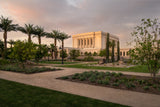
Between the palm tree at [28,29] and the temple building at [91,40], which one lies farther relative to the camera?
the temple building at [91,40]

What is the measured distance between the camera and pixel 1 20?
33.3 meters

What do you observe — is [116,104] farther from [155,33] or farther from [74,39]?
[74,39]

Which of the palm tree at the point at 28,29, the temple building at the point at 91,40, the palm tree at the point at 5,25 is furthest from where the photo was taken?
the temple building at the point at 91,40

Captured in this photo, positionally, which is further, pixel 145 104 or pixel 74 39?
pixel 74 39

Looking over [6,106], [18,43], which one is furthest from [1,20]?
[6,106]

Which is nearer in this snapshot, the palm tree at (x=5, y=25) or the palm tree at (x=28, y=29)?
the palm tree at (x=5, y=25)

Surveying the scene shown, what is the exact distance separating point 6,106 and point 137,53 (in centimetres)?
840

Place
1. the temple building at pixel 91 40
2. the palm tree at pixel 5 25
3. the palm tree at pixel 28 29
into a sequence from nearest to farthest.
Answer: the palm tree at pixel 5 25 → the palm tree at pixel 28 29 → the temple building at pixel 91 40

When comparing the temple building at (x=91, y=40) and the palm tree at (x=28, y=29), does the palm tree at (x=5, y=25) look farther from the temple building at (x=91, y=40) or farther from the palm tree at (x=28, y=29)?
the temple building at (x=91, y=40)

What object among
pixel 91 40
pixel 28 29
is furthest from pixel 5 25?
pixel 91 40

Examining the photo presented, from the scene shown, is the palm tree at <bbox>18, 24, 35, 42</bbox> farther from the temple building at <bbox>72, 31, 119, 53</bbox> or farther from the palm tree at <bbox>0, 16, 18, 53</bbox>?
the temple building at <bbox>72, 31, 119, 53</bbox>

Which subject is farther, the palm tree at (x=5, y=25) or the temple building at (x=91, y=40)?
the temple building at (x=91, y=40)

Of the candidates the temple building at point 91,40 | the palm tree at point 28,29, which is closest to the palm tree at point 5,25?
the palm tree at point 28,29

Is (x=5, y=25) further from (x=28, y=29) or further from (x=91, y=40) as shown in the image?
(x=91, y=40)
